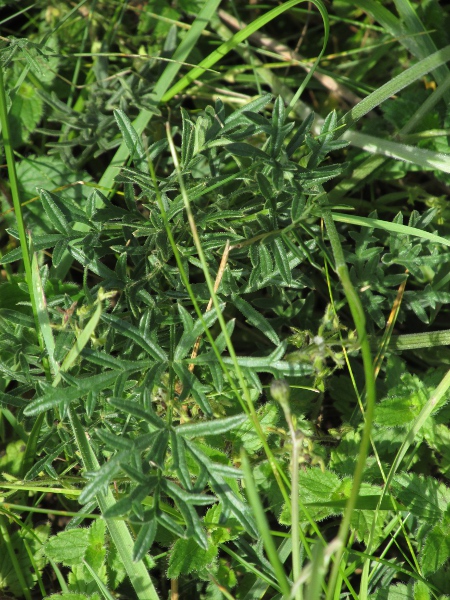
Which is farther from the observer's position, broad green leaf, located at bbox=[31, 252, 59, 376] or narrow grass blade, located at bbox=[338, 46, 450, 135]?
narrow grass blade, located at bbox=[338, 46, 450, 135]

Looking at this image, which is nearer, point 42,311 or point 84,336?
point 84,336

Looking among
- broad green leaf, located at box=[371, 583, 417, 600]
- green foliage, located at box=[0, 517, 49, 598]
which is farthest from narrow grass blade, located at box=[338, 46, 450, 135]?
green foliage, located at box=[0, 517, 49, 598]

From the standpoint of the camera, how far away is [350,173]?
273 centimetres

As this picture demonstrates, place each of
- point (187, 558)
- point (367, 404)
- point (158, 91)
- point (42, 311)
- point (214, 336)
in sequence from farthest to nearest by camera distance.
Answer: point (158, 91), point (214, 336), point (187, 558), point (42, 311), point (367, 404)

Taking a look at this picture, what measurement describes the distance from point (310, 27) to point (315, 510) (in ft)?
8.36

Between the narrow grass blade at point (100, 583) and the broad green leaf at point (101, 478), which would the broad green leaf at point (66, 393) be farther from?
the narrow grass blade at point (100, 583)

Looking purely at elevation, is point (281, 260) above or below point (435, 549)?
above

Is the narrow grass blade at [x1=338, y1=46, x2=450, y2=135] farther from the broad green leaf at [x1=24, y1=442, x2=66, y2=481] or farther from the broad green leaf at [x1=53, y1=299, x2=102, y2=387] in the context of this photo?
the broad green leaf at [x1=24, y1=442, x2=66, y2=481]

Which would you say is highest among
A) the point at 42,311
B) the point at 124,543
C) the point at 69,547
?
the point at 42,311

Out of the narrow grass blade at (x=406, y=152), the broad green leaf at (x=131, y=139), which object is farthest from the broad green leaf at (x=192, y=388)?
the narrow grass blade at (x=406, y=152)

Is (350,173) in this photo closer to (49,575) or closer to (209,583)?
(209,583)

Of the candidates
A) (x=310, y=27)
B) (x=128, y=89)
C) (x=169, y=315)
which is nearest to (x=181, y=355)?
(x=169, y=315)

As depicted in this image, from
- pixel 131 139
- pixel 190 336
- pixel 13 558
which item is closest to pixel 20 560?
pixel 13 558

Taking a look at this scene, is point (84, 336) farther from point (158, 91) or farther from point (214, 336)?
point (158, 91)
